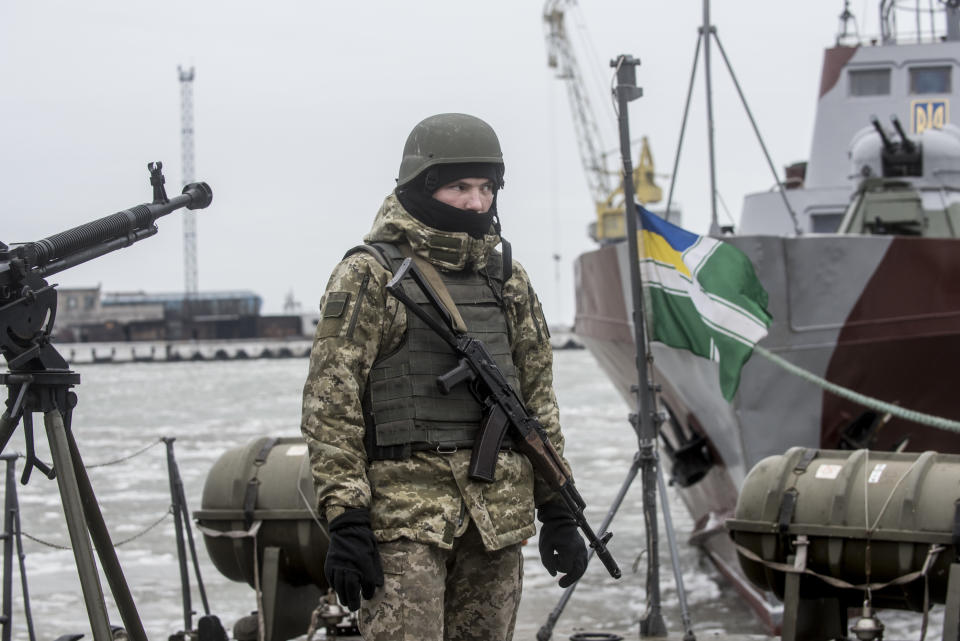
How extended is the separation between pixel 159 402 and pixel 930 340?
3856 cm

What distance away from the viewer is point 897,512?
17.1ft

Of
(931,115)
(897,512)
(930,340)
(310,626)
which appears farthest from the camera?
(931,115)

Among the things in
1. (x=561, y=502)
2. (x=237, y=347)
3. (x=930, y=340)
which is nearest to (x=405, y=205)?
(x=561, y=502)

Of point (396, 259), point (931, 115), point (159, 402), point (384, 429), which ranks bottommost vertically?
point (159, 402)

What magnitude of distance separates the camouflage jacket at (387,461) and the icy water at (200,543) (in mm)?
2634

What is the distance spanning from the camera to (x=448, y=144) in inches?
147

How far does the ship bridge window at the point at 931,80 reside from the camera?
14.4 m

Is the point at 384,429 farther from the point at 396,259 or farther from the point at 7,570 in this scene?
the point at 7,570

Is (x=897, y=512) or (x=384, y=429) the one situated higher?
(x=384, y=429)

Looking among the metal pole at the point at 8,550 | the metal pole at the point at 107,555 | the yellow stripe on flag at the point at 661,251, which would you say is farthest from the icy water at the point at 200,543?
the metal pole at the point at 107,555

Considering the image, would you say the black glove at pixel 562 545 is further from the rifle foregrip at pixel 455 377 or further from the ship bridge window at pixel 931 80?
the ship bridge window at pixel 931 80

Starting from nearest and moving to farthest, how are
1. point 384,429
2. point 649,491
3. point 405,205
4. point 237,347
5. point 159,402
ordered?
point 384,429 < point 405,205 < point 649,491 < point 159,402 < point 237,347

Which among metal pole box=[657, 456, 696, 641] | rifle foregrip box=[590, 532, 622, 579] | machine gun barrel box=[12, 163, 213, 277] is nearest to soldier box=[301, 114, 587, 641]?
rifle foregrip box=[590, 532, 622, 579]

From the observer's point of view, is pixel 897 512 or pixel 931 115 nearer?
pixel 897 512
